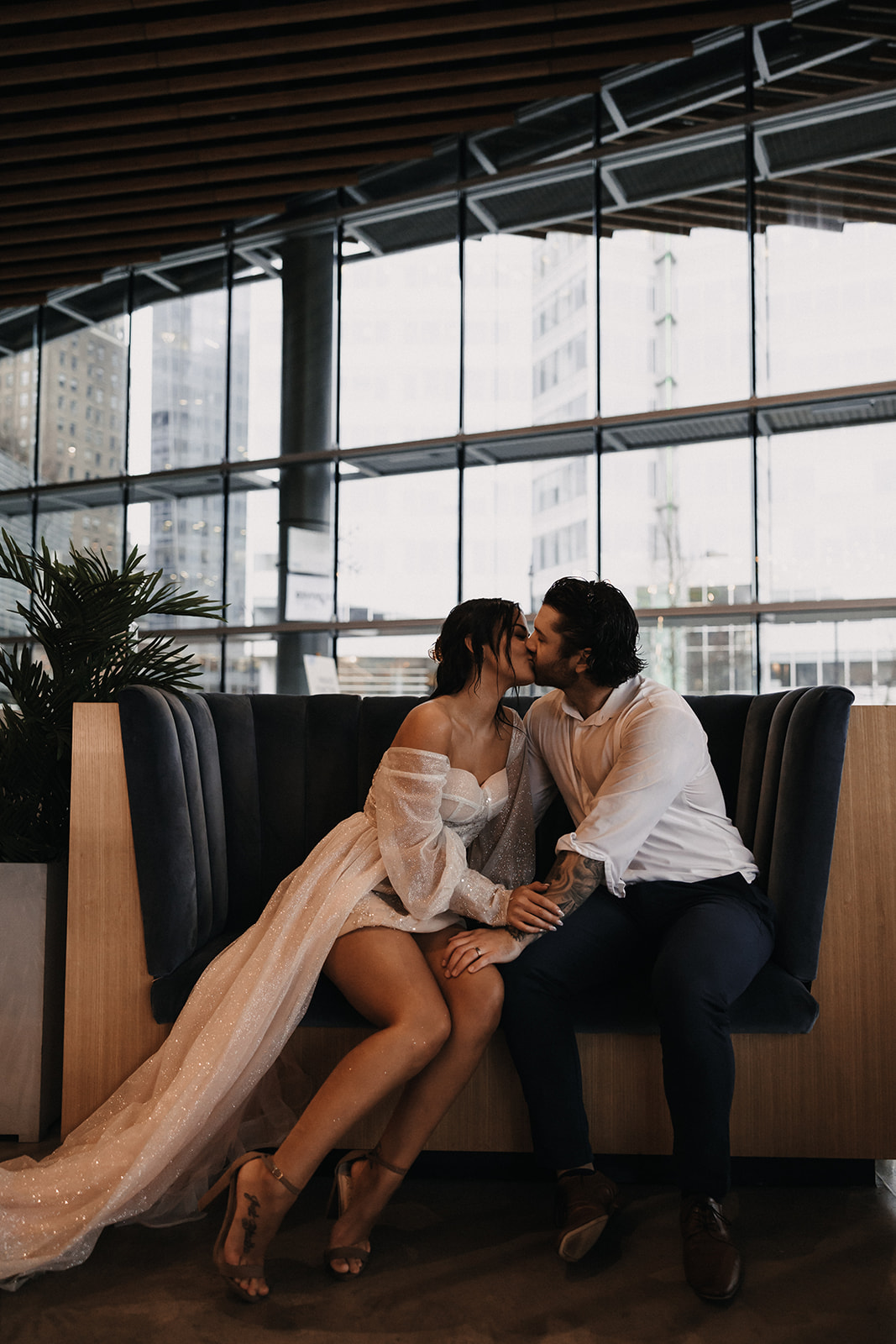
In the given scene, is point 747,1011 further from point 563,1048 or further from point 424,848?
point 424,848

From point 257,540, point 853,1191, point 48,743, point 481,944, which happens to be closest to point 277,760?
point 48,743

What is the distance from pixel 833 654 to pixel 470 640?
505 cm

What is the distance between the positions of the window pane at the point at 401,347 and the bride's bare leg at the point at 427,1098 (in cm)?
624

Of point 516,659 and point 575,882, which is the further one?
point 516,659

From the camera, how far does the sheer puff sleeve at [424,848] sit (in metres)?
2.00

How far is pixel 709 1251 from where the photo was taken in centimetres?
170

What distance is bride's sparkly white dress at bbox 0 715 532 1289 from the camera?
1788mm

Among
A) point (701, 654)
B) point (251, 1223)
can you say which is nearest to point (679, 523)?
point (701, 654)

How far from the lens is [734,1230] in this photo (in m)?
1.92

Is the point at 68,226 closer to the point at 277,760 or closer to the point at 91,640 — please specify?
the point at 91,640

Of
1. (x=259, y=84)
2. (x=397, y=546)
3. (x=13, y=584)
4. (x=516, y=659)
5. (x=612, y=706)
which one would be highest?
(x=259, y=84)

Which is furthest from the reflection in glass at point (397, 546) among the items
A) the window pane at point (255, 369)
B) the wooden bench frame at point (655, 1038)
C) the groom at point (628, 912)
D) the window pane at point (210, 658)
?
the wooden bench frame at point (655, 1038)

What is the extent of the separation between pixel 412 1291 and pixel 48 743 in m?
1.66

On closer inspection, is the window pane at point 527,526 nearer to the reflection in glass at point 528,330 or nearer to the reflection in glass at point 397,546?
the reflection in glass at point 397,546
